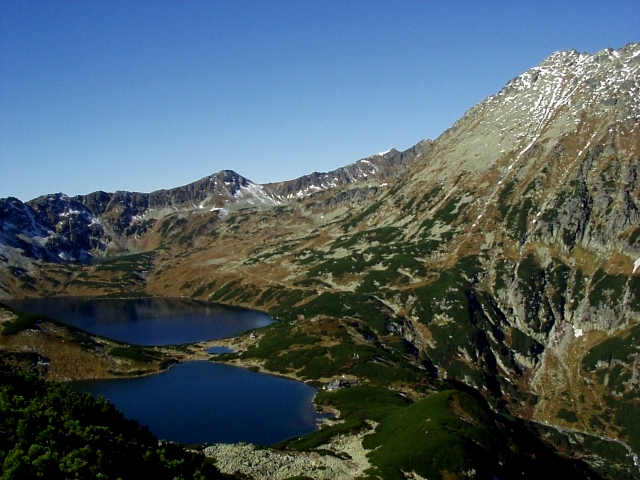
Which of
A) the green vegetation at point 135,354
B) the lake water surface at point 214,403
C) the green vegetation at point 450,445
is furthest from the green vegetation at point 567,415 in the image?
the green vegetation at point 135,354

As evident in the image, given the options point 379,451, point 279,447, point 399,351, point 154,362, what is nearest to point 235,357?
point 154,362

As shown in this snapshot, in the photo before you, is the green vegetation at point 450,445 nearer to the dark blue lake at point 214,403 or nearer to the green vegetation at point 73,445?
the dark blue lake at point 214,403

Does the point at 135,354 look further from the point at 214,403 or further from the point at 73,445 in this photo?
the point at 73,445

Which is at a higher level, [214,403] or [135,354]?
[135,354]

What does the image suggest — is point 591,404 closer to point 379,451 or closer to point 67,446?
point 379,451

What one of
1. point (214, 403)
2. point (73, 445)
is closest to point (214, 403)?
point (214, 403)

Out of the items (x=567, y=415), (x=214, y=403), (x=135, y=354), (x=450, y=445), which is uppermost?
(x=135, y=354)
